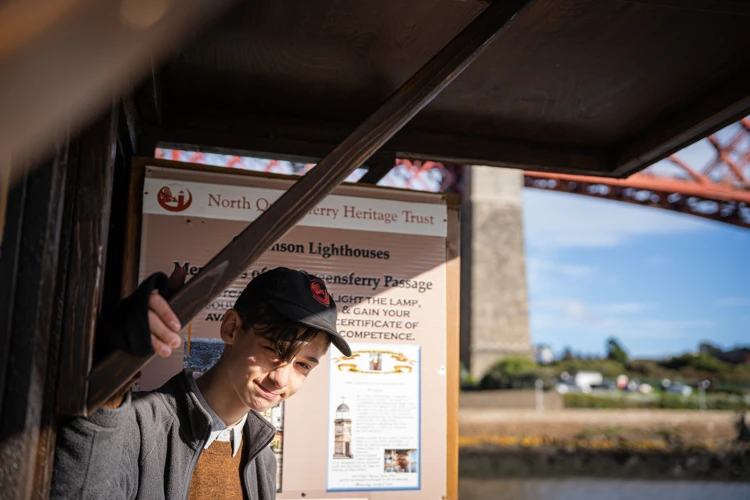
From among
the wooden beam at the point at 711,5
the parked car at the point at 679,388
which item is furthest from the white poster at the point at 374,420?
the parked car at the point at 679,388

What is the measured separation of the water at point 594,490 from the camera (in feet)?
58.9

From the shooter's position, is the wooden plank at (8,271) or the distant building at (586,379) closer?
the wooden plank at (8,271)

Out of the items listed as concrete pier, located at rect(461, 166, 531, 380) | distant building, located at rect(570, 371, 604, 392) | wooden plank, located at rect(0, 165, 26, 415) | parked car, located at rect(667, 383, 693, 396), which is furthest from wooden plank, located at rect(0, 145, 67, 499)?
parked car, located at rect(667, 383, 693, 396)

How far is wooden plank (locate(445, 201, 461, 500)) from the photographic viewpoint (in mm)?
2844

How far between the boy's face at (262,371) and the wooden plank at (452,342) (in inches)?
35.5

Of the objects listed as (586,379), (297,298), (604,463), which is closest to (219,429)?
(297,298)

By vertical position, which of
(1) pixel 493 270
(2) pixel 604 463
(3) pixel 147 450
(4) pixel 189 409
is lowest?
(2) pixel 604 463

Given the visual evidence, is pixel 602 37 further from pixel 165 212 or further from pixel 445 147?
pixel 165 212

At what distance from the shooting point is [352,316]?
9.32ft

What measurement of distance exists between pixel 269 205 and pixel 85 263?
129 cm

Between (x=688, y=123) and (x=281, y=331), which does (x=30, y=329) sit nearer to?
(x=281, y=331)

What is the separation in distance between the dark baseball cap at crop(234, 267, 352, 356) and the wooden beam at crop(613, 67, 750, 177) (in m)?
1.66

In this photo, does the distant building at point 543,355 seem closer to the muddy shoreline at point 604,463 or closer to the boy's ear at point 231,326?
the muddy shoreline at point 604,463

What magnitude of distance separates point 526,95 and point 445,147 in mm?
503
